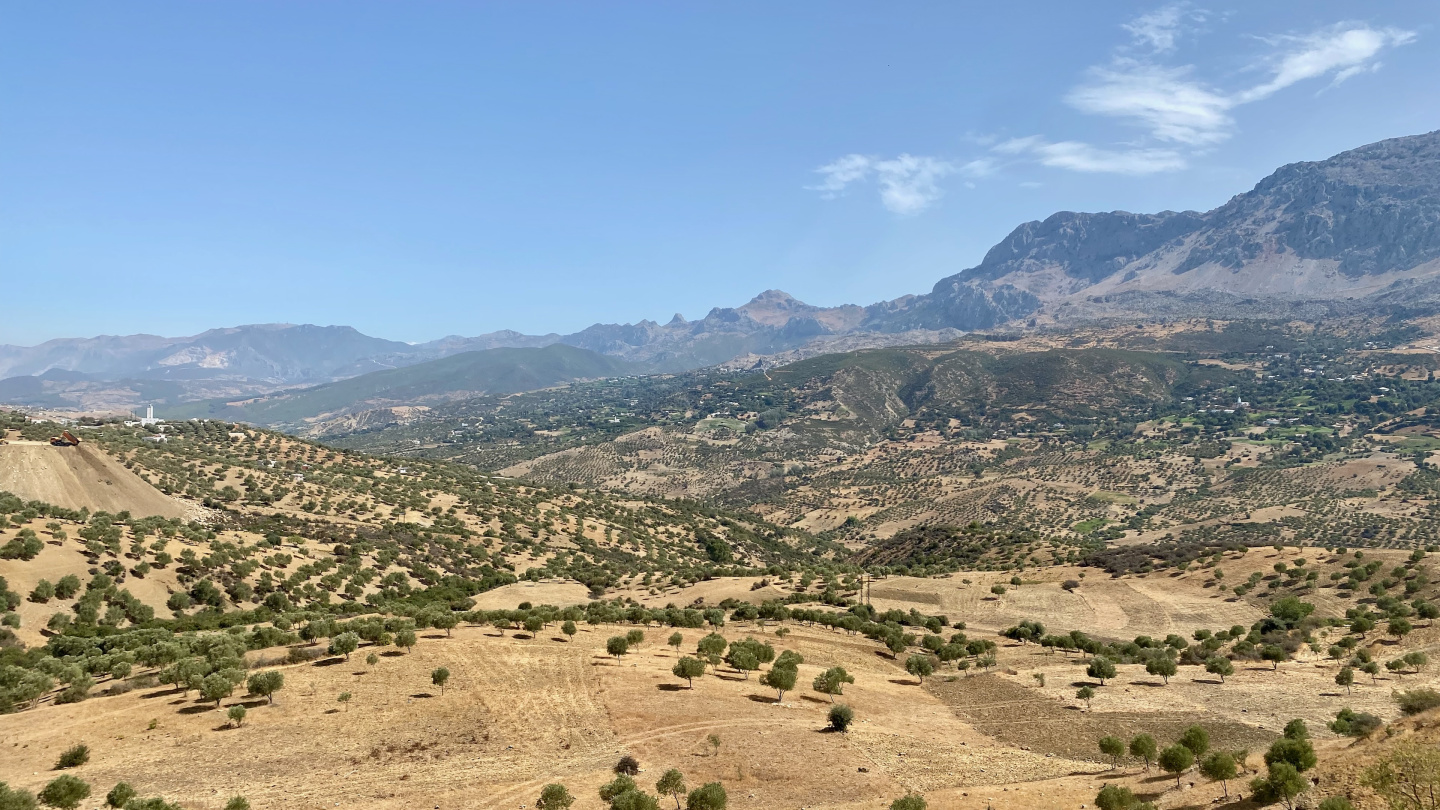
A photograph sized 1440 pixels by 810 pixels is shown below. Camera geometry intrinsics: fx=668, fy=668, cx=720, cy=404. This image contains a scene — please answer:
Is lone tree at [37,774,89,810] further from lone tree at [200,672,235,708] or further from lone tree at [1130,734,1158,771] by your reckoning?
lone tree at [1130,734,1158,771]

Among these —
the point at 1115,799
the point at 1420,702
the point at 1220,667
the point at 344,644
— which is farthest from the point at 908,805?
the point at 344,644

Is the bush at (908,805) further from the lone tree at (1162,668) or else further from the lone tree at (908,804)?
the lone tree at (1162,668)

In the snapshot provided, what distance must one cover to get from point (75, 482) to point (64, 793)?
74312 millimetres

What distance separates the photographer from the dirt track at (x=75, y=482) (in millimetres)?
70688

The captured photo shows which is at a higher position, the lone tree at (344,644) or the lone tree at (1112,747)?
the lone tree at (344,644)

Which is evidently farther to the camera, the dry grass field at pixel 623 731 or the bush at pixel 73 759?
the bush at pixel 73 759

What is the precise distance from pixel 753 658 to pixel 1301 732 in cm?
2403

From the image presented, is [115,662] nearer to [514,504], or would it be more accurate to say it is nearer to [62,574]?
[62,574]

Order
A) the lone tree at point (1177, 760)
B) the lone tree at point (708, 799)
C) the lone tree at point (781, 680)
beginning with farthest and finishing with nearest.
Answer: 1. the lone tree at point (781, 680)
2. the lone tree at point (1177, 760)
3. the lone tree at point (708, 799)

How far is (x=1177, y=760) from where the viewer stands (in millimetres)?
21609

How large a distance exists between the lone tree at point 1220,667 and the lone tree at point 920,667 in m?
14.6

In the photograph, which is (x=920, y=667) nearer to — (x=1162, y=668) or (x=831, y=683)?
(x=831, y=683)

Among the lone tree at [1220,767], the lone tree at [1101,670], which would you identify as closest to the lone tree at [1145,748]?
the lone tree at [1220,767]

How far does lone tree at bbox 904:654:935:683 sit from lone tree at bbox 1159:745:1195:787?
17656 mm
